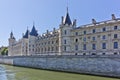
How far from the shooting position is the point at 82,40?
143ft

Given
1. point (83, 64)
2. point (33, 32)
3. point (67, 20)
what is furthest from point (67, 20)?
point (33, 32)

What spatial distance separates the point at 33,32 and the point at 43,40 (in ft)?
30.7

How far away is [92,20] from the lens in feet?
143

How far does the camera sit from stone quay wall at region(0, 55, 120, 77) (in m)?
27.8

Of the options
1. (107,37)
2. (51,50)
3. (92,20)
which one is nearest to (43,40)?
(51,50)

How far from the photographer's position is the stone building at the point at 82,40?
37.5 metres

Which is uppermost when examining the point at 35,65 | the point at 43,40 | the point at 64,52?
the point at 43,40

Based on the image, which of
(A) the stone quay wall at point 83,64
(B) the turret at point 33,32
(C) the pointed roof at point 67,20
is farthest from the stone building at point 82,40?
(A) the stone quay wall at point 83,64

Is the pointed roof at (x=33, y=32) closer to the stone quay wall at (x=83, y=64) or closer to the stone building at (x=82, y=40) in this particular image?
the stone building at (x=82, y=40)

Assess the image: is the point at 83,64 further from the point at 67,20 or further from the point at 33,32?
the point at 33,32

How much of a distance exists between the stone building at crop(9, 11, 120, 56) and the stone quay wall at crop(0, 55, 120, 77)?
5.71 m

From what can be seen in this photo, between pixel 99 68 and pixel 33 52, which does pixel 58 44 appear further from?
pixel 99 68

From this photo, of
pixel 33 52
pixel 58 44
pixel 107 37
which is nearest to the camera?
pixel 107 37

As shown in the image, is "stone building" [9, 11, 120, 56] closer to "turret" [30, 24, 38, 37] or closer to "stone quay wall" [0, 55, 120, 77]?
"turret" [30, 24, 38, 37]
